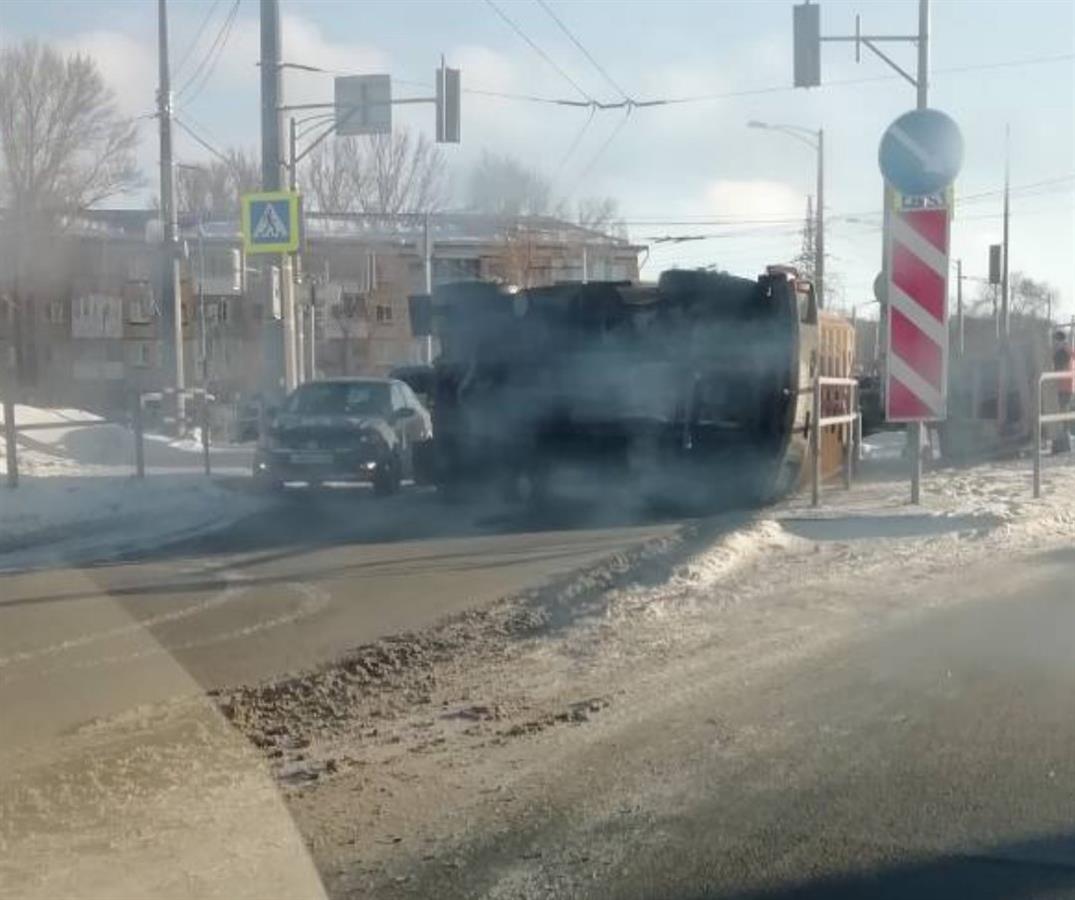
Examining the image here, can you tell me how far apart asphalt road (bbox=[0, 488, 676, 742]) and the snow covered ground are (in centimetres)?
83

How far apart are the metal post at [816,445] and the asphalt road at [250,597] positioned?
1384mm

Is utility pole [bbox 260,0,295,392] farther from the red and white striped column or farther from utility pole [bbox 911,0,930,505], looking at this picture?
the red and white striped column

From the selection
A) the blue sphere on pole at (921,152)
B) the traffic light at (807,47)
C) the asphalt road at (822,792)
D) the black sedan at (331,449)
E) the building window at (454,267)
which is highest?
the traffic light at (807,47)

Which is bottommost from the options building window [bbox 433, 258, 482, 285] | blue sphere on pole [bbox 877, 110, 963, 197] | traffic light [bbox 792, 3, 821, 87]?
blue sphere on pole [bbox 877, 110, 963, 197]

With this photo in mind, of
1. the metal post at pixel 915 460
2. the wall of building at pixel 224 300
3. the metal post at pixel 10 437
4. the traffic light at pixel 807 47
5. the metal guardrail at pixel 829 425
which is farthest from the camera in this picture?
the wall of building at pixel 224 300

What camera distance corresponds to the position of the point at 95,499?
62.8ft

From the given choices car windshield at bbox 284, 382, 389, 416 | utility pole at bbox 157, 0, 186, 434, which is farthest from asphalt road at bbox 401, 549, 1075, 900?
utility pole at bbox 157, 0, 186, 434

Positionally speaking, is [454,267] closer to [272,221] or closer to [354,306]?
[354,306]

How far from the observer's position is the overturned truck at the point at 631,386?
56.7 ft

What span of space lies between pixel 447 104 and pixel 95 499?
32.8 feet

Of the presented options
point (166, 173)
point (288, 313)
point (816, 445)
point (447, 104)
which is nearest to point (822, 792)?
point (816, 445)

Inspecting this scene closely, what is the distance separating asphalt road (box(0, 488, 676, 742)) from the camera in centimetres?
910

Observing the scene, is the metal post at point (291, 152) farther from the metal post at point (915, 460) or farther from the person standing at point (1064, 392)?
the metal post at point (915, 460)

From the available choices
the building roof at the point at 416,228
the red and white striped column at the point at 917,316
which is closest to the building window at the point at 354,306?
the building roof at the point at 416,228
